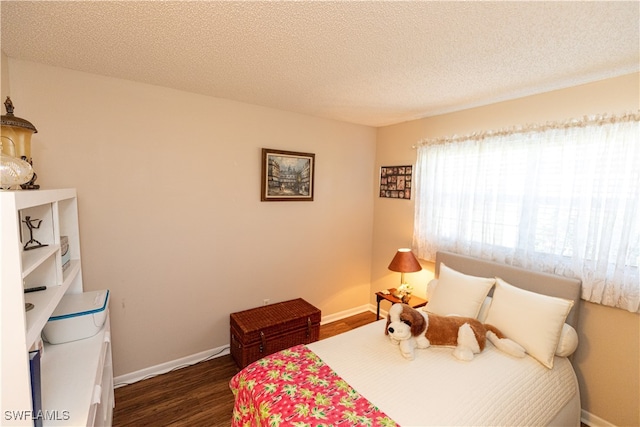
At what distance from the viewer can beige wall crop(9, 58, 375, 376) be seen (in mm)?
2049

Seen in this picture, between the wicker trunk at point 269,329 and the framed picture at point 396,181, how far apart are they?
1.66m

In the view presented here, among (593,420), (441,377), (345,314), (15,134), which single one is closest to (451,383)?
(441,377)

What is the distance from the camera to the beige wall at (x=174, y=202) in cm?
205

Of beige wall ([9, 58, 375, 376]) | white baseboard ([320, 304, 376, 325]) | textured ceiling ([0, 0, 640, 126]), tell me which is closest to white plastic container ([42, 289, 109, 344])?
beige wall ([9, 58, 375, 376])

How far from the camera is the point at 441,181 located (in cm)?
292

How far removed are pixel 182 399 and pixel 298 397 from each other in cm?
130

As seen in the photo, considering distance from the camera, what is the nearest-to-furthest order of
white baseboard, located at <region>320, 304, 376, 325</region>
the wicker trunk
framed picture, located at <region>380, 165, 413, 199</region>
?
1. the wicker trunk
2. framed picture, located at <region>380, 165, 413, 199</region>
3. white baseboard, located at <region>320, 304, 376, 325</region>

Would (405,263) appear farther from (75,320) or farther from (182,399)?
(75,320)

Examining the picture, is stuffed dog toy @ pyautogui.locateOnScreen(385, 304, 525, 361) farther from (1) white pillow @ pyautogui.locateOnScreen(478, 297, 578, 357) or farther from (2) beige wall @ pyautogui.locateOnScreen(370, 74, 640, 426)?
(2) beige wall @ pyautogui.locateOnScreen(370, 74, 640, 426)

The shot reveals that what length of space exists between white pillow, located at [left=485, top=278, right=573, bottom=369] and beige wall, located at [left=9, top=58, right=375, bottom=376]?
1875mm

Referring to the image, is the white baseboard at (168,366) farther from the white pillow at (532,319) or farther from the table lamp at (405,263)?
the white pillow at (532,319)

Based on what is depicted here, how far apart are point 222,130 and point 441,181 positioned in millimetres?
2207

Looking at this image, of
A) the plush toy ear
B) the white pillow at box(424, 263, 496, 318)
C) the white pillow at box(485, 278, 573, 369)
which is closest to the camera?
the white pillow at box(485, 278, 573, 369)

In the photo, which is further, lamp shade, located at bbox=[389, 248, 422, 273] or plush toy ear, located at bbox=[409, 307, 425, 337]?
lamp shade, located at bbox=[389, 248, 422, 273]
